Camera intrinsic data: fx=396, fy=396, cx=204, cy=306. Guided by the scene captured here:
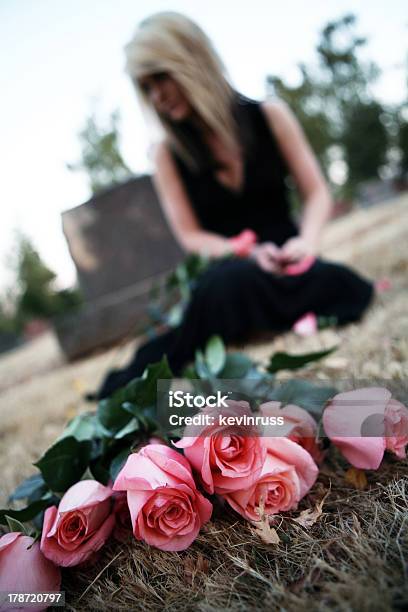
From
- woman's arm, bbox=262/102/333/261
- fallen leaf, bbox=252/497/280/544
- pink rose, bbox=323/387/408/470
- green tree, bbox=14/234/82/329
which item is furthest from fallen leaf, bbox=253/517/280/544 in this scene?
Answer: green tree, bbox=14/234/82/329

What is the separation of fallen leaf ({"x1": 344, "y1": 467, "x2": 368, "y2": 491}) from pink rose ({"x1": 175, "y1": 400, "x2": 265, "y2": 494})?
0.49ft

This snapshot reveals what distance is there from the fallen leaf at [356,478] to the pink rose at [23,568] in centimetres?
34

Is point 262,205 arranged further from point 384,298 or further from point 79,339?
point 79,339

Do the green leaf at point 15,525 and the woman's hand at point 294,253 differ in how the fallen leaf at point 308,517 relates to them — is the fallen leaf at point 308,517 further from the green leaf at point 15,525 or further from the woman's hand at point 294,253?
the woman's hand at point 294,253

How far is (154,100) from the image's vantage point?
4.96 ft

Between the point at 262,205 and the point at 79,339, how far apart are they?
5.63ft

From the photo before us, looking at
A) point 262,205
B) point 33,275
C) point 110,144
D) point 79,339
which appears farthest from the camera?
point 33,275

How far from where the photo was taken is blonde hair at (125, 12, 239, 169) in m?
1.38

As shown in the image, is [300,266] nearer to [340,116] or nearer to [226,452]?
[226,452]

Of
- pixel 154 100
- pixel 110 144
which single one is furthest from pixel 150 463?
pixel 110 144

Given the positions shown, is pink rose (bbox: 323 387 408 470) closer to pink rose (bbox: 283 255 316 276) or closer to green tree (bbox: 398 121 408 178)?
pink rose (bbox: 283 255 316 276)

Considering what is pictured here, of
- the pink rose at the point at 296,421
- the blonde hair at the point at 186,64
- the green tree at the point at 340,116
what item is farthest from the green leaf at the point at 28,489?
the green tree at the point at 340,116

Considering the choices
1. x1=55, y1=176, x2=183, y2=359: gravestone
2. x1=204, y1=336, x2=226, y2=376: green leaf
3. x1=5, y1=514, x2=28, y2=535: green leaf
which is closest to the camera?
x1=5, y1=514, x2=28, y2=535: green leaf

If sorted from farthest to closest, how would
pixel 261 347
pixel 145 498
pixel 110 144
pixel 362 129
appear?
1. pixel 362 129
2. pixel 110 144
3. pixel 261 347
4. pixel 145 498
